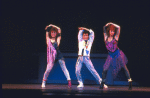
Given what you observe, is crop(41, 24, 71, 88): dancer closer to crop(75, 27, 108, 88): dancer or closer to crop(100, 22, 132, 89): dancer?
crop(75, 27, 108, 88): dancer

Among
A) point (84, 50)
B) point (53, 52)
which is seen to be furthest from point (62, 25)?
point (84, 50)

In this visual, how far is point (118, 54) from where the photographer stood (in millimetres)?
7809

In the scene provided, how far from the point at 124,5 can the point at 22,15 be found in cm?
371

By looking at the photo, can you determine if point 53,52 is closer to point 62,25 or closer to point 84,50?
point 84,50

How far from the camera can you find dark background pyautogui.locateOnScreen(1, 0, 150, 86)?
945 centimetres

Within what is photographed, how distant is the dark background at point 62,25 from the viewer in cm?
945

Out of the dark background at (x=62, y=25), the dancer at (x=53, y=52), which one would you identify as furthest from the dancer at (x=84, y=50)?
the dark background at (x=62, y=25)

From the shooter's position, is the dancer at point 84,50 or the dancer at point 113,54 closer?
the dancer at point 113,54

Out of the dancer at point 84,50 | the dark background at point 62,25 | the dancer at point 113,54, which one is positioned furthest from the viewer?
the dark background at point 62,25

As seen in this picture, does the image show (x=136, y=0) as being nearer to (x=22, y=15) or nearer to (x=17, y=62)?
(x=22, y=15)

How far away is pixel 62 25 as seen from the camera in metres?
9.79

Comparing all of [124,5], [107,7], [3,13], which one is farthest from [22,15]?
[124,5]

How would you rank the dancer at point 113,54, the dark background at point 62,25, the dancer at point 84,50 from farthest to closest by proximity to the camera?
the dark background at point 62,25 → the dancer at point 84,50 → the dancer at point 113,54

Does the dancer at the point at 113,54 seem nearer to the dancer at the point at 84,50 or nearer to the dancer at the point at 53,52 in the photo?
the dancer at the point at 84,50
